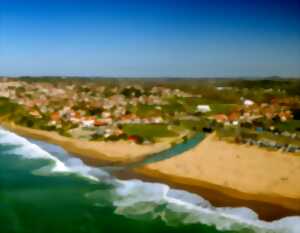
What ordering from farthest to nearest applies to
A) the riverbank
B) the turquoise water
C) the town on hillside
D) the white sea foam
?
1. the town on hillside
2. the riverbank
3. the white sea foam
4. the turquoise water

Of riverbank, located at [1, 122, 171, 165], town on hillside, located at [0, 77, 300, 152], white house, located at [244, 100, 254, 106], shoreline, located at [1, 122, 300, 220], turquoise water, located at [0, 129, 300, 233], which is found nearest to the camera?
turquoise water, located at [0, 129, 300, 233]

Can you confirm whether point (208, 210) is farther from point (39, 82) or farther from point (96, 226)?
point (39, 82)

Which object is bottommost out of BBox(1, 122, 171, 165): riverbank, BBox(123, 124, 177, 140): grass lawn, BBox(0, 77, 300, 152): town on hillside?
BBox(1, 122, 171, 165): riverbank

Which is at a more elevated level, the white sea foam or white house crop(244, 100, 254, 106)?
white house crop(244, 100, 254, 106)

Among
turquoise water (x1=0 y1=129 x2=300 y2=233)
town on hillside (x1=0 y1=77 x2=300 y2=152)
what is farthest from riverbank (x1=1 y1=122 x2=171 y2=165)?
turquoise water (x1=0 y1=129 x2=300 y2=233)

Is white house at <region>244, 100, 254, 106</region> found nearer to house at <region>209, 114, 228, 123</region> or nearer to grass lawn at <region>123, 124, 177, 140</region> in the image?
house at <region>209, 114, 228, 123</region>

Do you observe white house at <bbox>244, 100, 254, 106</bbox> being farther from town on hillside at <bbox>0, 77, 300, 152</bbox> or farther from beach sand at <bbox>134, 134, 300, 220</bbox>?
beach sand at <bbox>134, 134, 300, 220</bbox>

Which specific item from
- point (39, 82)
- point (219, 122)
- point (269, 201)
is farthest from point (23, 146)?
point (39, 82)

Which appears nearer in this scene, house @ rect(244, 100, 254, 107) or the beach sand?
the beach sand
